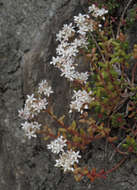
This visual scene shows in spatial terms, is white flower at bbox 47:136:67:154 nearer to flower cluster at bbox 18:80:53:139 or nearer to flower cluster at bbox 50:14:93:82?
flower cluster at bbox 18:80:53:139

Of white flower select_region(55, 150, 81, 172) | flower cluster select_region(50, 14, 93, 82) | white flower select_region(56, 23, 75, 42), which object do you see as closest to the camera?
white flower select_region(55, 150, 81, 172)

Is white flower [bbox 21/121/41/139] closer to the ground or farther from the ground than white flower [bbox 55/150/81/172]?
farther from the ground

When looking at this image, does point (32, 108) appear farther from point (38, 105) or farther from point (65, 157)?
point (65, 157)

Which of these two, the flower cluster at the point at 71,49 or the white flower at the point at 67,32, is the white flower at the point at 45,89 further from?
the white flower at the point at 67,32

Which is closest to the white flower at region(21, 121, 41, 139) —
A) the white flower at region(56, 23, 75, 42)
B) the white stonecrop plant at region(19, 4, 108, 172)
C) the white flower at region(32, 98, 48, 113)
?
the white stonecrop plant at region(19, 4, 108, 172)

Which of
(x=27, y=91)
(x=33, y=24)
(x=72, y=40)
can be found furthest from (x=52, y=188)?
(x=33, y=24)

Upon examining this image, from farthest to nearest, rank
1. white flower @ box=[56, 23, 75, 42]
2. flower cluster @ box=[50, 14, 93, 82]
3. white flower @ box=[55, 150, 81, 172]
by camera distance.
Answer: white flower @ box=[56, 23, 75, 42], flower cluster @ box=[50, 14, 93, 82], white flower @ box=[55, 150, 81, 172]
